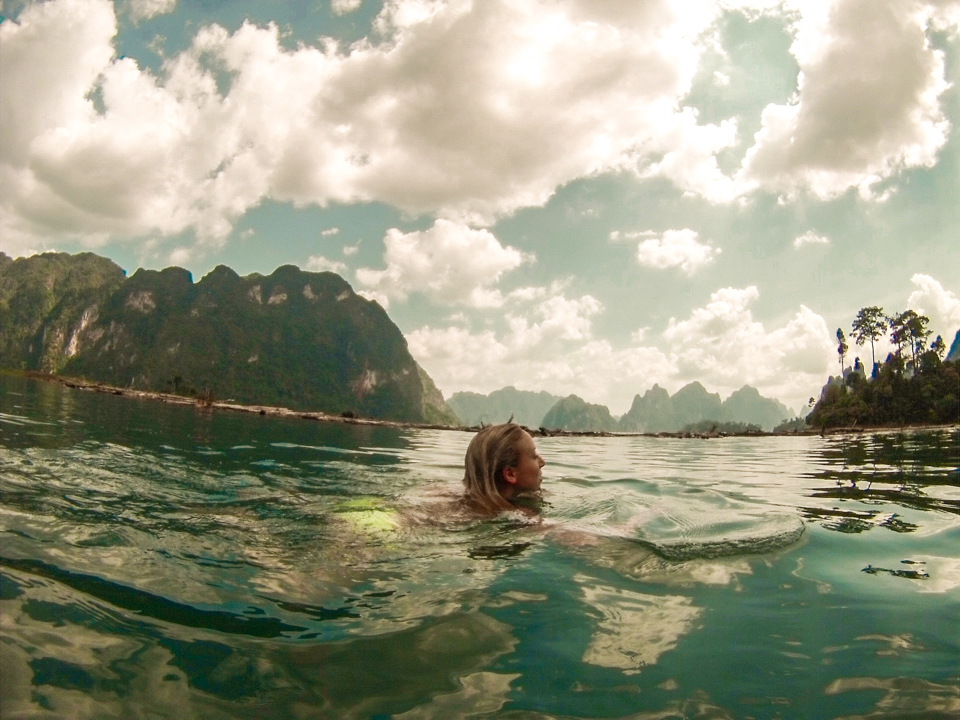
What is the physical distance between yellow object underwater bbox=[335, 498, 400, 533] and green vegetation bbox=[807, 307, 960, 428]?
76653mm

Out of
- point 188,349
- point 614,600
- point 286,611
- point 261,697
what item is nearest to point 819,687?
point 614,600

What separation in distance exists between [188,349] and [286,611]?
206519 millimetres

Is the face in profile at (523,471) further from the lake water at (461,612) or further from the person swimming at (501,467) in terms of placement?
the lake water at (461,612)

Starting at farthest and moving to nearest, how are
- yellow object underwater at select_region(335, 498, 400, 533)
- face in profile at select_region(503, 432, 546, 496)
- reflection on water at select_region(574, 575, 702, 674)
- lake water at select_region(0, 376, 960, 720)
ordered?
face in profile at select_region(503, 432, 546, 496) < yellow object underwater at select_region(335, 498, 400, 533) < reflection on water at select_region(574, 575, 702, 674) < lake water at select_region(0, 376, 960, 720)

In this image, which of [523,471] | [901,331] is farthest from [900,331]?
[523,471]

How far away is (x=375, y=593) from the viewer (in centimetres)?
329

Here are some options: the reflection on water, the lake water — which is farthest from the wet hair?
the reflection on water

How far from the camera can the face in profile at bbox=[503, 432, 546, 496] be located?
5770 mm

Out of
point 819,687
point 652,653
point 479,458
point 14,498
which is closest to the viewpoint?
point 819,687

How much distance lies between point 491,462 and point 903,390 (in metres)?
82.9

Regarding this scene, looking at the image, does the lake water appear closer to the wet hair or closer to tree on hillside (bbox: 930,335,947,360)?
the wet hair

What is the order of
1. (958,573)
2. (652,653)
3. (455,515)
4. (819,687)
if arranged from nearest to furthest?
(819,687) → (652,653) → (958,573) → (455,515)

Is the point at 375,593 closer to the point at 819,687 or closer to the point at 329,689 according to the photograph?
the point at 329,689

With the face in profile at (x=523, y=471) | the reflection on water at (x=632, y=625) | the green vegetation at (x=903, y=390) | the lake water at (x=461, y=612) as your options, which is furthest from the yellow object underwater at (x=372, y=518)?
the green vegetation at (x=903, y=390)
